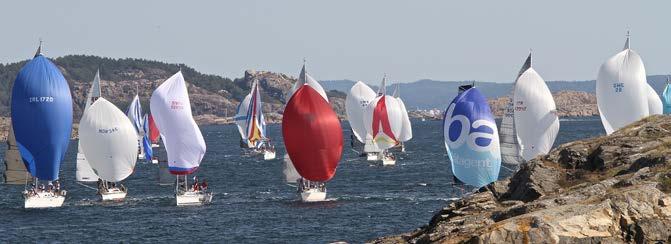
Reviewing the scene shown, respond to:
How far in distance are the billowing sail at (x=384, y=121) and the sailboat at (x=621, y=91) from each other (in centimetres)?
5007

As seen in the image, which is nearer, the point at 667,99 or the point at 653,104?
the point at 653,104

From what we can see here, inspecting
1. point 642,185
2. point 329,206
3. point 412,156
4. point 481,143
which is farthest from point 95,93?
point 642,185

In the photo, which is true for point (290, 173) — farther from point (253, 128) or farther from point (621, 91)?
point (253, 128)

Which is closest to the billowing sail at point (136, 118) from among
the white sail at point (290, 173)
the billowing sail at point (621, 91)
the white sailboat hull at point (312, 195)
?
the white sail at point (290, 173)

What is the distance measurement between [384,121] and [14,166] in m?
51.8

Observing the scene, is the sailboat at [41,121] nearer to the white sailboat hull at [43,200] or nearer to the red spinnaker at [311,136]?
the white sailboat hull at [43,200]

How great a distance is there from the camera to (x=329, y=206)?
71.4 m

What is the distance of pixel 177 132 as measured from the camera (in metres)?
76.3

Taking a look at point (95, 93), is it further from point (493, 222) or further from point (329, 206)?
point (493, 222)

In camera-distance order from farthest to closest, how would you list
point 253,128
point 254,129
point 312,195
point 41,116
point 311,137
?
point 254,129 < point 253,128 < point 312,195 < point 41,116 < point 311,137

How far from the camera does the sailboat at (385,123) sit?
11875 cm

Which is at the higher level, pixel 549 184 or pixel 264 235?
pixel 549 184

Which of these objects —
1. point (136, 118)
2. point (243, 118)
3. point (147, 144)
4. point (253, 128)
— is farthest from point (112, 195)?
point (243, 118)

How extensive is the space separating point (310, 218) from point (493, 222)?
38648 millimetres
